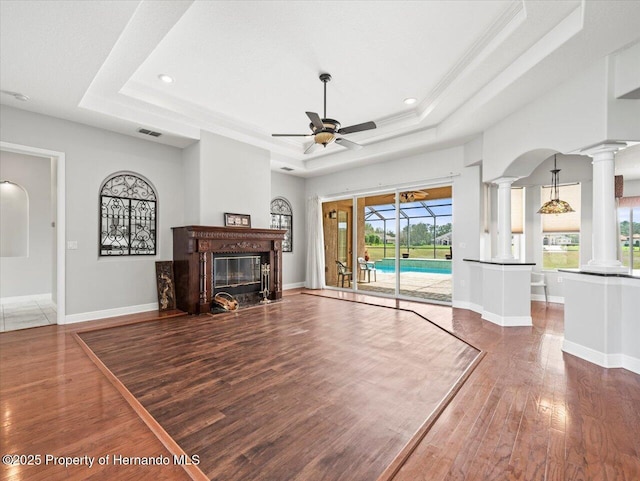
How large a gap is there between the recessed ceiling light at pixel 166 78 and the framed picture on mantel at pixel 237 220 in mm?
2430

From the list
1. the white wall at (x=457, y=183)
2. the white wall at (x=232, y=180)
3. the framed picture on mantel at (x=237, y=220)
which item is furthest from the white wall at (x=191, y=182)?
the white wall at (x=457, y=183)

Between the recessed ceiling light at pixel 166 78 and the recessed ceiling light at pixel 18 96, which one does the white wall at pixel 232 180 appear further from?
the recessed ceiling light at pixel 18 96

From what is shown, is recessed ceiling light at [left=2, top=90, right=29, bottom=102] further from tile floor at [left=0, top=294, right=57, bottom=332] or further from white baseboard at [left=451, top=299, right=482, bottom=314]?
white baseboard at [left=451, top=299, right=482, bottom=314]

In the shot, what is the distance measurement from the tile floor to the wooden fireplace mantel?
6.42 feet

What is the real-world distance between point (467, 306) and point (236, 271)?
15.0 ft

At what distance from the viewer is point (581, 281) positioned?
131 inches

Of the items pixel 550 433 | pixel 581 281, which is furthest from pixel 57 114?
pixel 581 281

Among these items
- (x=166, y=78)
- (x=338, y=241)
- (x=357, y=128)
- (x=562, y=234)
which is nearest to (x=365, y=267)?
(x=338, y=241)

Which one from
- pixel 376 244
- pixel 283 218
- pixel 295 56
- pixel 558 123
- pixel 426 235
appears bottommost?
pixel 376 244

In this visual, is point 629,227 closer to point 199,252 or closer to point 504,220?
point 504,220

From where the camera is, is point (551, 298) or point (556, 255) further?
point (556, 255)

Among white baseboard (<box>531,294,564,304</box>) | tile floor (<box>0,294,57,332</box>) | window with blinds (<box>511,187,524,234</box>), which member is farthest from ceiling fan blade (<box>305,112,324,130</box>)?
white baseboard (<box>531,294,564,304</box>)

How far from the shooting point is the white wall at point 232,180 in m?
5.60

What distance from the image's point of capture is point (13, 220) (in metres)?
6.54
